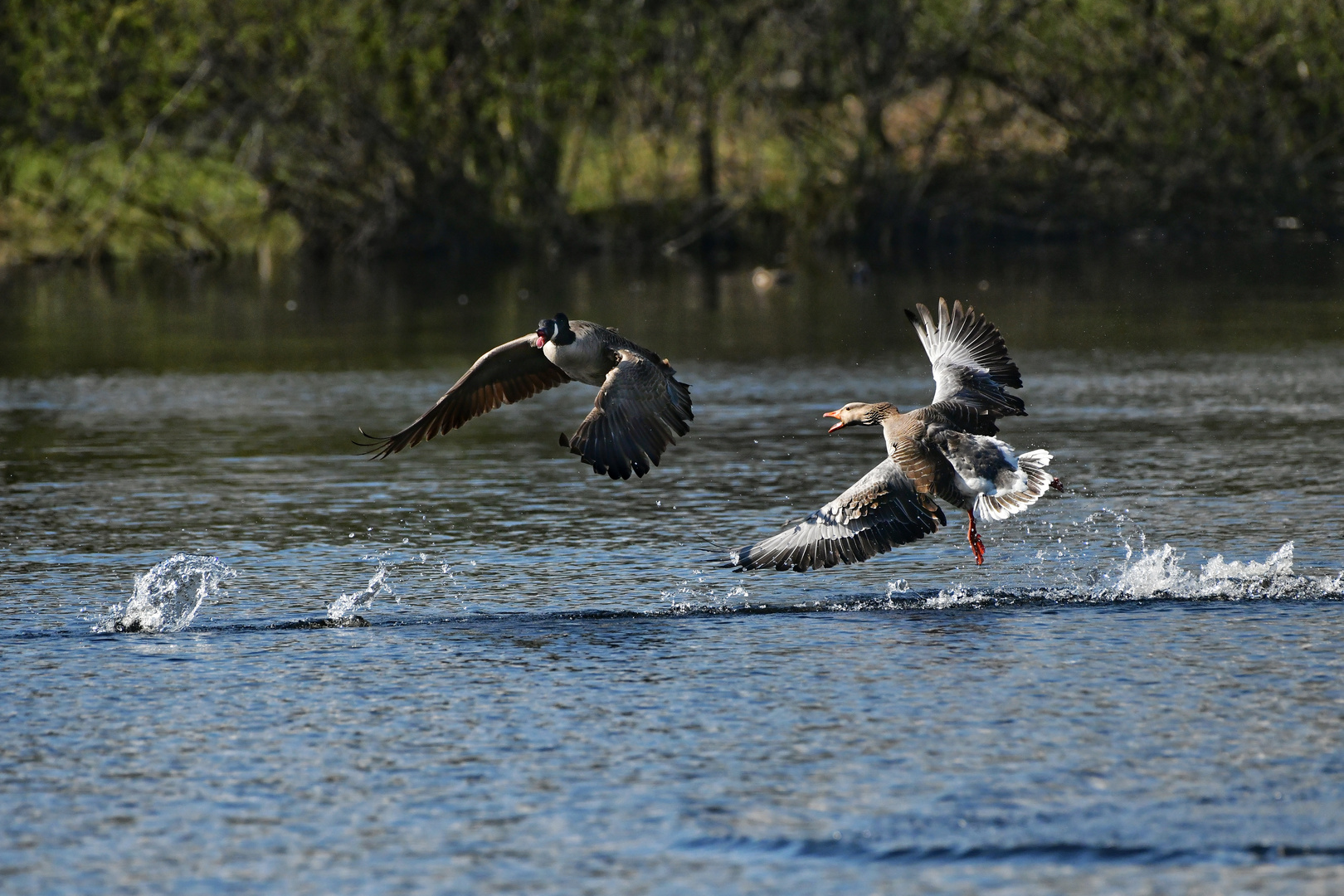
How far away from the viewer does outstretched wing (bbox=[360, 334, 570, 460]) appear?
36.1 feet

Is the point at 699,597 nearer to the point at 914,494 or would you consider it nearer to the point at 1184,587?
the point at 914,494

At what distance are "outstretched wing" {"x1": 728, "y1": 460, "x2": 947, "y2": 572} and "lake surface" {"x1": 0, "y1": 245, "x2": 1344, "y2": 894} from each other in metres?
0.31

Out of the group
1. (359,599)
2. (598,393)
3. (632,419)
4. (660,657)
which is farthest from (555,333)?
(660,657)

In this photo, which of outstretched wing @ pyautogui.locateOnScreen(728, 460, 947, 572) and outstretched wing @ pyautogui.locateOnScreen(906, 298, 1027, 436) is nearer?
outstretched wing @ pyautogui.locateOnScreen(728, 460, 947, 572)

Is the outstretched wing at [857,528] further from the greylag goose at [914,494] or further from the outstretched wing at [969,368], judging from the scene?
the outstretched wing at [969,368]

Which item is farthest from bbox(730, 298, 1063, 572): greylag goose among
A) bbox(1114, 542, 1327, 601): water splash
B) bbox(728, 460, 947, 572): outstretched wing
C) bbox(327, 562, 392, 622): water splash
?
bbox(327, 562, 392, 622): water splash

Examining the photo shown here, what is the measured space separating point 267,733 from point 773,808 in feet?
7.14

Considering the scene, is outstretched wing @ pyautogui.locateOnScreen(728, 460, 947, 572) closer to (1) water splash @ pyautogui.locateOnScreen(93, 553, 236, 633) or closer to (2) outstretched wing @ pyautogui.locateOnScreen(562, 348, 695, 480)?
(2) outstretched wing @ pyautogui.locateOnScreen(562, 348, 695, 480)

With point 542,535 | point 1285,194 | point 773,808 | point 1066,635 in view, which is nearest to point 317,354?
point 542,535

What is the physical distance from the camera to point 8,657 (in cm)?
916

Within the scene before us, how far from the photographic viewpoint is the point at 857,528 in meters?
9.88

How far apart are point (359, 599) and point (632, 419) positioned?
1.68 metres

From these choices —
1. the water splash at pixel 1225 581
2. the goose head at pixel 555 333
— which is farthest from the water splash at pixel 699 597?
the water splash at pixel 1225 581

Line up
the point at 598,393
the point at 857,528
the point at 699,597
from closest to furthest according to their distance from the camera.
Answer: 1. the point at 857,528
2. the point at 699,597
3. the point at 598,393
